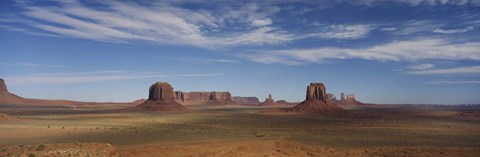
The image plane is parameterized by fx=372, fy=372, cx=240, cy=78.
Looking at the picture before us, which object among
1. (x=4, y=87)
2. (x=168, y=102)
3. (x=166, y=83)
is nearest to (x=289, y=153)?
(x=168, y=102)

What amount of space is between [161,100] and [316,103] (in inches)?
2222

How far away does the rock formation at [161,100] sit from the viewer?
132 meters

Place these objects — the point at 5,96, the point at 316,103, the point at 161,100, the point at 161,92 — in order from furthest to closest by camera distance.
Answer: the point at 5,96
the point at 161,92
the point at 161,100
the point at 316,103

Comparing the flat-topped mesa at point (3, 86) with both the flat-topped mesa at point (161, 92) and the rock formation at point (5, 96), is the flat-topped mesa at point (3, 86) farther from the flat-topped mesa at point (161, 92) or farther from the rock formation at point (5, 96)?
the flat-topped mesa at point (161, 92)

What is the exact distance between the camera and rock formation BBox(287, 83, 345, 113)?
119m

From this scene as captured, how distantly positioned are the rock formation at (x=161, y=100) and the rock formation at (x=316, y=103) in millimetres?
42516

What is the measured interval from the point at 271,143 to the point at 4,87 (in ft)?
657

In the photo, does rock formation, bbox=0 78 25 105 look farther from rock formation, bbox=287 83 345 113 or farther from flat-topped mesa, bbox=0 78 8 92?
rock formation, bbox=287 83 345 113

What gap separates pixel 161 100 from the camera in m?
138

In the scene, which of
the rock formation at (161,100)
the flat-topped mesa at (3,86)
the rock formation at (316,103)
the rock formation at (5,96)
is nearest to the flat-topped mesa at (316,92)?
the rock formation at (316,103)

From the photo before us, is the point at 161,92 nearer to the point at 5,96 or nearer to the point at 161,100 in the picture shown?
the point at 161,100

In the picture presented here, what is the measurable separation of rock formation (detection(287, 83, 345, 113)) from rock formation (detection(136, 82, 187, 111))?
42.5 meters

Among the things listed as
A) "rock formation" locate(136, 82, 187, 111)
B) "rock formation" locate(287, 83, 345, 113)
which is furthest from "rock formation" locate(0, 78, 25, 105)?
"rock formation" locate(287, 83, 345, 113)

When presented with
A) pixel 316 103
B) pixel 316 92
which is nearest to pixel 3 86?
pixel 316 92
